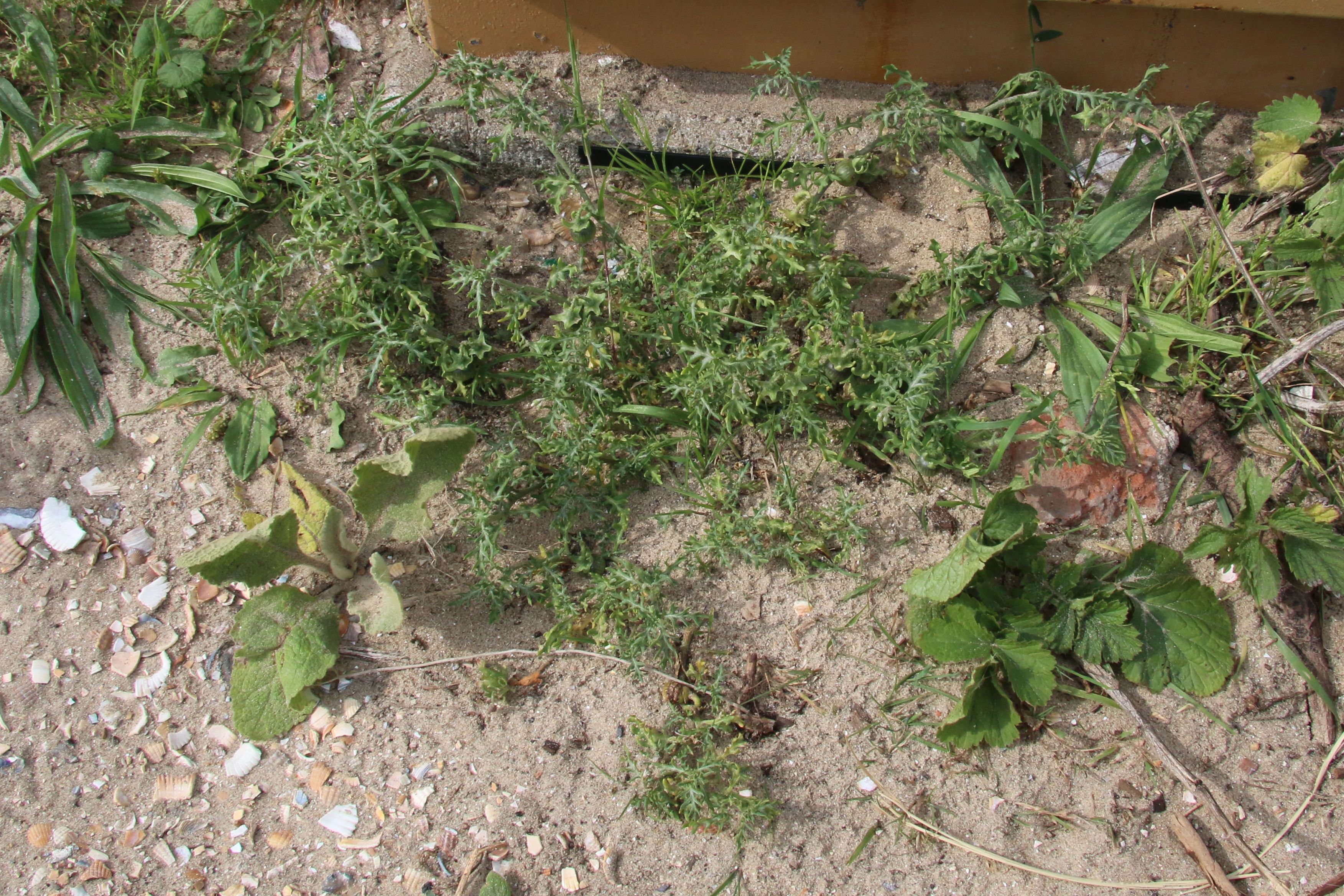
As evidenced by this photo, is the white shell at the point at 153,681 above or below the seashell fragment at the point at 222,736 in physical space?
above

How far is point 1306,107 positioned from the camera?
2668 millimetres

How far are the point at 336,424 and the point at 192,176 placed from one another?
2.93ft

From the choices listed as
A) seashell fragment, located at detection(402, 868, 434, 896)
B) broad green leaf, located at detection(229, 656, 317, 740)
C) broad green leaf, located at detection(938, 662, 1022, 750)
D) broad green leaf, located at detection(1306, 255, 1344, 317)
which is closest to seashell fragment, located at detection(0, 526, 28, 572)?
broad green leaf, located at detection(229, 656, 317, 740)

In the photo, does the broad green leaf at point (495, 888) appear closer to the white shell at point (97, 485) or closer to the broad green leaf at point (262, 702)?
the broad green leaf at point (262, 702)

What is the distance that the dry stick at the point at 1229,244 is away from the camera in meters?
2.57

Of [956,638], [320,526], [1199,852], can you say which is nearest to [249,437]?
[320,526]

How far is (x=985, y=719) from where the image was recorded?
7.84ft

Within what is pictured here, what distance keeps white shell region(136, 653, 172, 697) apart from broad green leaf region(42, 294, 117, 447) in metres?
0.68

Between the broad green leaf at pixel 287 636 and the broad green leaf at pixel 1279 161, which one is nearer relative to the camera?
the broad green leaf at pixel 287 636

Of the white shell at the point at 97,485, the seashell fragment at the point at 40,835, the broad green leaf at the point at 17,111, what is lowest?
the seashell fragment at the point at 40,835

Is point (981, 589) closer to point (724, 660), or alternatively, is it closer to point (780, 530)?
point (780, 530)

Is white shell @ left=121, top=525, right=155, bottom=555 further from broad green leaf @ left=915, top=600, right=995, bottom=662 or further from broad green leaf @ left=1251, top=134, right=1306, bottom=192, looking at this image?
broad green leaf @ left=1251, top=134, right=1306, bottom=192

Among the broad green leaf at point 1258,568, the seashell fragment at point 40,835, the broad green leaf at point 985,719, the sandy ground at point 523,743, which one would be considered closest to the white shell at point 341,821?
the sandy ground at point 523,743

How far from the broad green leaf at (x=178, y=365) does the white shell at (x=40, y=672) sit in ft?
2.71
